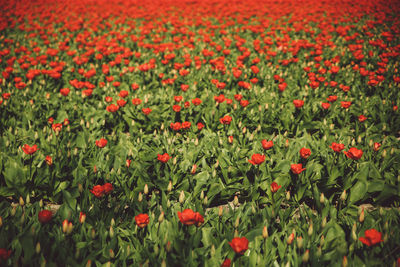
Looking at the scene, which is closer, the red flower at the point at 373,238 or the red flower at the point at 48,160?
the red flower at the point at 373,238

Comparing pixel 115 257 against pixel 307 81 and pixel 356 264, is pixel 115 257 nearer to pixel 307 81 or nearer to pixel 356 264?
pixel 356 264

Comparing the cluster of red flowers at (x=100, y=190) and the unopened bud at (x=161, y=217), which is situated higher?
the cluster of red flowers at (x=100, y=190)

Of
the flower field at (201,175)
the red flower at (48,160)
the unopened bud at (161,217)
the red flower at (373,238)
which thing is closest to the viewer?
the red flower at (373,238)

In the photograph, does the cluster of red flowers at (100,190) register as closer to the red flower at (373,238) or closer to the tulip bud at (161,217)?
the tulip bud at (161,217)

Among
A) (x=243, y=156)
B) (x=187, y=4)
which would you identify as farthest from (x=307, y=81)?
(x=187, y=4)

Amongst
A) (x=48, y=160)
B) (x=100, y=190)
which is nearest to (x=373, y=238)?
(x=100, y=190)

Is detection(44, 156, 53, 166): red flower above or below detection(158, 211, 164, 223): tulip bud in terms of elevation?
above

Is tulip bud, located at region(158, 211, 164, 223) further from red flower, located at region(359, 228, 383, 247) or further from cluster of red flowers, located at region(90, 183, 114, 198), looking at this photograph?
red flower, located at region(359, 228, 383, 247)

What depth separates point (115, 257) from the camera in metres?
1.57

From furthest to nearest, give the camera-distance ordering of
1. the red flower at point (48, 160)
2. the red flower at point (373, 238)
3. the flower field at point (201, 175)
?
1. the red flower at point (48, 160)
2. the flower field at point (201, 175)
3. the red flower at point (373, 238)

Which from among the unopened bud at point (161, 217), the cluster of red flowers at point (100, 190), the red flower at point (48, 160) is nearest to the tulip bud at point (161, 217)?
the unopened bud at point (161, 217)

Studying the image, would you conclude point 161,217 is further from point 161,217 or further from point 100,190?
point 100,190

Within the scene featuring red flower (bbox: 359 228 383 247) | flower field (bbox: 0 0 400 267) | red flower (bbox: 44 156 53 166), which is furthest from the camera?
red flower (bbox: 44 156 53 166)

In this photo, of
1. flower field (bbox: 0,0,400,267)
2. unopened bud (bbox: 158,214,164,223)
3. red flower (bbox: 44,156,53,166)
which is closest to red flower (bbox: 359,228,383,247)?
flower field (bbox: 0,0,400,267)
